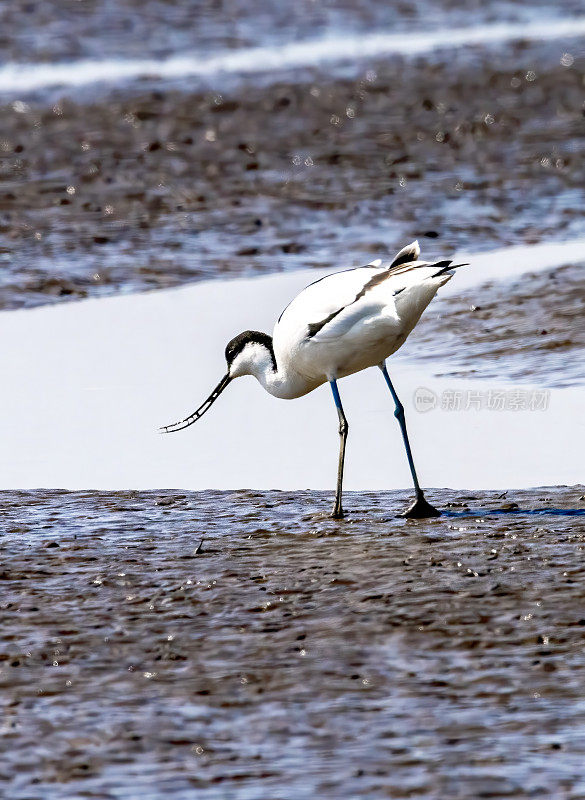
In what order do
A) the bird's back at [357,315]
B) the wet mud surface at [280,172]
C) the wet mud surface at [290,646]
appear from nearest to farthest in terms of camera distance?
the wet mud surface at [290,646]
the bird's back at [357,315]
the wet mud surface at [280,172]

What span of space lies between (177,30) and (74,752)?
17307 mm

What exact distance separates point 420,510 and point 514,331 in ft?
9.94

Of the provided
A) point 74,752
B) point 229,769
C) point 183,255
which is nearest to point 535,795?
point 229,769

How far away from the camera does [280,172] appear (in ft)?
44.0

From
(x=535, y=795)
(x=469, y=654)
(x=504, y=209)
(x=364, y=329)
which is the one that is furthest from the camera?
(x=504, y=209)

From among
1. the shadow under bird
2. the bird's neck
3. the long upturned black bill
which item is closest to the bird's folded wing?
the shadow under bird

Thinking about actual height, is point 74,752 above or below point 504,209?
below

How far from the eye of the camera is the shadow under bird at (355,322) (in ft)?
20.5

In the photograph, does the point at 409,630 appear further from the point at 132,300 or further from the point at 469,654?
the point at 132,300

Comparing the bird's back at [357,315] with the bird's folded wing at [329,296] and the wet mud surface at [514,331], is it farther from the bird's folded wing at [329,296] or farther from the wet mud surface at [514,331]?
the wet mud surface at [514,331]

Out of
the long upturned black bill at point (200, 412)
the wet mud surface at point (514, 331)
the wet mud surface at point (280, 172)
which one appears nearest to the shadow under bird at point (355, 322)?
the long upturned black bill at point (200, 412)

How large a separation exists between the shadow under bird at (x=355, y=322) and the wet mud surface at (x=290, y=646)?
0.50 meters

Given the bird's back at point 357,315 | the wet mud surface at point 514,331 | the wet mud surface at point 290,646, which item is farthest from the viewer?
the wet mud surface at point 514,331

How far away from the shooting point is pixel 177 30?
20.6 metres
